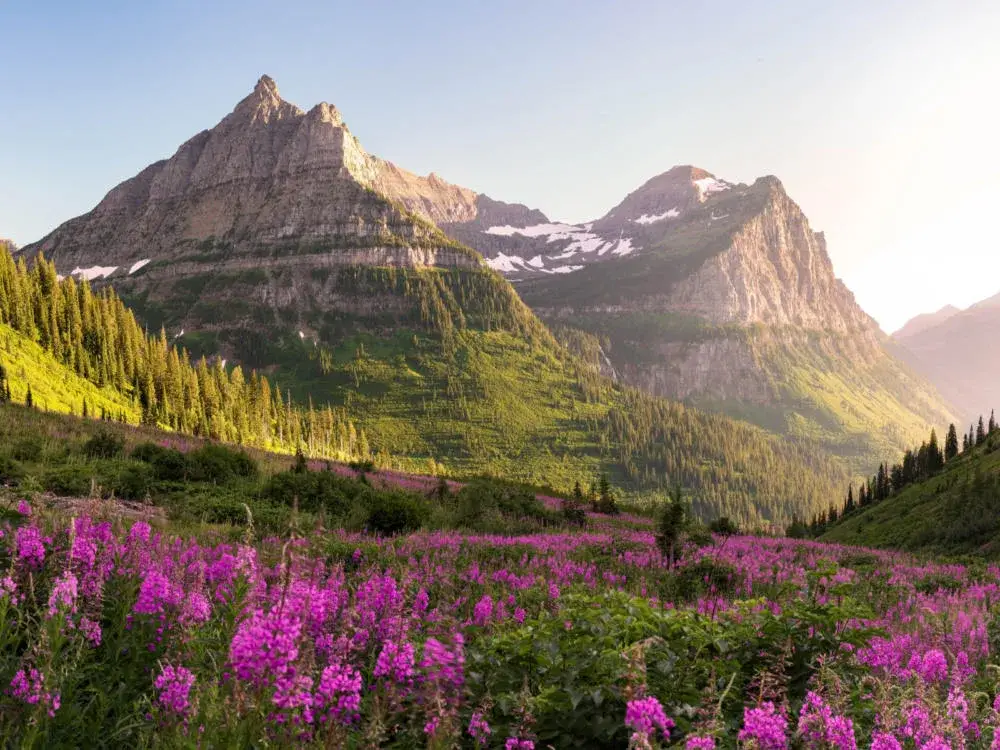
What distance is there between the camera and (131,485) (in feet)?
57.2

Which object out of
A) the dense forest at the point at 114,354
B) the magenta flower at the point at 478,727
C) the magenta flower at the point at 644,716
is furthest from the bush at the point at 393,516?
the dense forest at the point at 114,354

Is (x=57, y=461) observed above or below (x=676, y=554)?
above

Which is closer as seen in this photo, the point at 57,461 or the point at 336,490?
the point at 57,461

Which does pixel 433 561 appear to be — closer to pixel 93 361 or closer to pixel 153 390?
pixel 153 390

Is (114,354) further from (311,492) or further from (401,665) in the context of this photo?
(401,665)

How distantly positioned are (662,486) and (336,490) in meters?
184

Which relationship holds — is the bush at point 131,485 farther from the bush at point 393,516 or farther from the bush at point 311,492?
the bush at point 393,516

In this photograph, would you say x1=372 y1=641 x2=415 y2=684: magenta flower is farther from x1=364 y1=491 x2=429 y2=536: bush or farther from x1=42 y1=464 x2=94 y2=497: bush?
x1=42 y1=464 x2=94 y2=497: bush

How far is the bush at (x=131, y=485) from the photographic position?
55.6 ft

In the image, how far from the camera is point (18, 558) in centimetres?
466

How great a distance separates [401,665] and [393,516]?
14420mm

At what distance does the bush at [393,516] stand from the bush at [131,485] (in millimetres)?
6557

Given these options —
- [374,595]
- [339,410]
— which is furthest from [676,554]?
[339,410]

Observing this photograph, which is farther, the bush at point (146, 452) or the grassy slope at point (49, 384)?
the grassy slope at point (49, 384)
